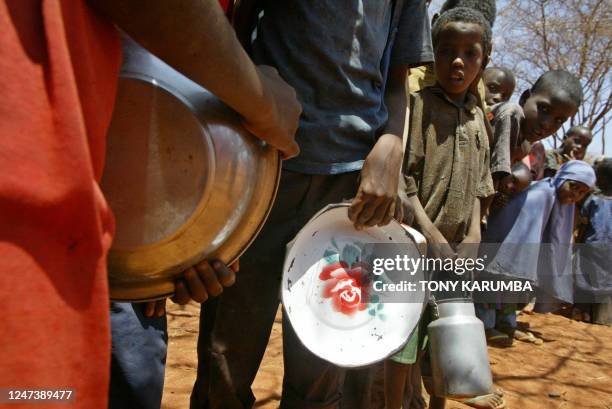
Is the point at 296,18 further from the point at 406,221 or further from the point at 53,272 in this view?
the point at 53,272

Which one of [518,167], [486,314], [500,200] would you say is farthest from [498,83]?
[486,314]

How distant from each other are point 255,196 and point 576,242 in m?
5.85

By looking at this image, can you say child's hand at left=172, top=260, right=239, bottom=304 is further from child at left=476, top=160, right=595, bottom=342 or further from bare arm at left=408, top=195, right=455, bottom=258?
child at left=476, top=160, right=595, bottom=342

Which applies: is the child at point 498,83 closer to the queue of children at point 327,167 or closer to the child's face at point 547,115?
the child's face at point 547,115

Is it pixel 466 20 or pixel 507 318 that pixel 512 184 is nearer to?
pixel 507 318

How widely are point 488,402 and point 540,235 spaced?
2079 mm

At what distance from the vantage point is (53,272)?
539 mm

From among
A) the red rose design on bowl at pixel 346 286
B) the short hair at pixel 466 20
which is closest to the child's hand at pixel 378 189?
the red rose design on bowl at pixel 346 286

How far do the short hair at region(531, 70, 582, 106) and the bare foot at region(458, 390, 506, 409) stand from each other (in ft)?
6.65

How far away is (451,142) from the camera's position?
227cm

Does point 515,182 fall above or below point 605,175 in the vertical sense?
below

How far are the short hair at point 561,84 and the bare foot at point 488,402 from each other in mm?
2026

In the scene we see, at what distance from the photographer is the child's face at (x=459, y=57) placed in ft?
7.50

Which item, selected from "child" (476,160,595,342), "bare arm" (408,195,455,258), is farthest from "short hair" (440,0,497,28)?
"bare arm" (408,195,455,258)
